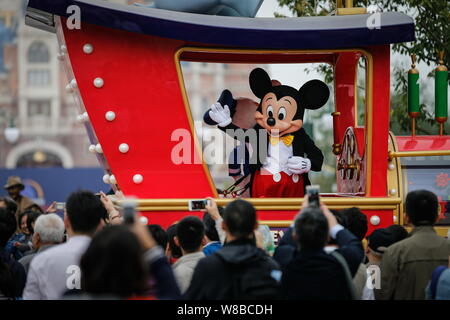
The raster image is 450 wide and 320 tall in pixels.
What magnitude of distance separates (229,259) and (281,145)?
2924mm

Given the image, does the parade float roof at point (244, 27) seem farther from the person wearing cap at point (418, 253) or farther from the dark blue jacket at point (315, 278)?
the dark blue jacket at point (315, 278)

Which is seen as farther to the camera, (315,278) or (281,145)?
(281,145)

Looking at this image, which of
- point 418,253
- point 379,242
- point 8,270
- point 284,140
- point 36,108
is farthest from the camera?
point 36,108

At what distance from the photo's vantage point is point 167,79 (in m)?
5.64

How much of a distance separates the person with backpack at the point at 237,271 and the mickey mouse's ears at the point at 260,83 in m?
2.95

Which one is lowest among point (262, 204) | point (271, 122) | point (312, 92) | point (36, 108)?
point (262, 204)

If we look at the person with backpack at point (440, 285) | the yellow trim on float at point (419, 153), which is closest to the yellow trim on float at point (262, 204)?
the yellow trim on float at point (419, 153)

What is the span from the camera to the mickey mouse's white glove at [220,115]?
6.37 meters

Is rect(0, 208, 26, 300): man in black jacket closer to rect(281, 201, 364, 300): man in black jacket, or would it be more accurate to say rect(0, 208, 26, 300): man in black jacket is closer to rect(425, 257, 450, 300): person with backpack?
rect(281, 201, 364, 300): man in black jacket

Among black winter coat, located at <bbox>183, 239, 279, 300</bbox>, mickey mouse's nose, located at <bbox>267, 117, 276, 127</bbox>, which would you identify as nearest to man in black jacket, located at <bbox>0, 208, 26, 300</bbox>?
black winter coat, located at <bbox>183, 239, 279, 300</bbox>

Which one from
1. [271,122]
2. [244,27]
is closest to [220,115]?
[271,122]

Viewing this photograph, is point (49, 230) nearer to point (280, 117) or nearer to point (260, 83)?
point (280, 117)
